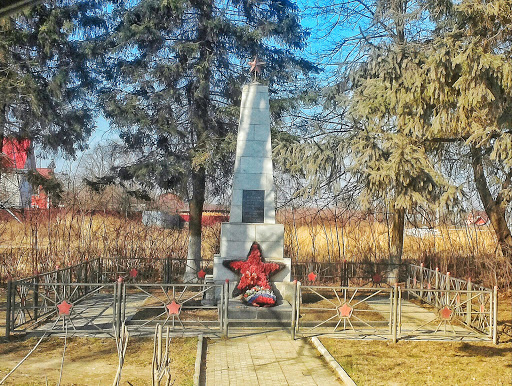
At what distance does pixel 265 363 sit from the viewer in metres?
7.82

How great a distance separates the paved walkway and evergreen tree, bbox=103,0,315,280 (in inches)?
Answer: 288

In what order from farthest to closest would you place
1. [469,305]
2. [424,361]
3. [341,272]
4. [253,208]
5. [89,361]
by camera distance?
[341,272] < [253,208] < [469,305] < [424,361] < [89,361]

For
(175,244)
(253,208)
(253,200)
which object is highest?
(253,200)

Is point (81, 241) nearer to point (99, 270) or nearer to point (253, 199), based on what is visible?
point (99, 270)

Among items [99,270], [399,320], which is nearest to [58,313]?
[399,320]

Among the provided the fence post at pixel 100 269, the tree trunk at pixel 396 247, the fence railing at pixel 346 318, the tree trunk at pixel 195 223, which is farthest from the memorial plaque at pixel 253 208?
the fence post at pixel 100 269

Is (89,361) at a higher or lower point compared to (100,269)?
lower

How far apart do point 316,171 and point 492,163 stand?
447 cm

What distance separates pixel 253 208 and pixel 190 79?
231 inches

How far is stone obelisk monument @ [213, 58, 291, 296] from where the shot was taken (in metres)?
12.5

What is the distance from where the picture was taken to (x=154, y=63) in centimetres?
1670

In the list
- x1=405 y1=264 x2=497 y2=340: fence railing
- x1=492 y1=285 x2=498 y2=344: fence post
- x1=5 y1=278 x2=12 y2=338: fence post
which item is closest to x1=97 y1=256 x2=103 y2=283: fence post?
x1=5 y1=278 x2=12 y2=338: fence post

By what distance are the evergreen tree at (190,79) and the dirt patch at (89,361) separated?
7463mm

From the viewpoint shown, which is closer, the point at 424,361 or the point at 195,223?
the point at 424,361
